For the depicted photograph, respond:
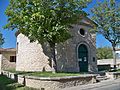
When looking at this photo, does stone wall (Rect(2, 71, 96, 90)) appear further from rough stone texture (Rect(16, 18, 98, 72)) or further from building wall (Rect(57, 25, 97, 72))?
building wall (Rect(57, 25, 97, 72))

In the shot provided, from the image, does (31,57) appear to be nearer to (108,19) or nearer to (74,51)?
(74,51)

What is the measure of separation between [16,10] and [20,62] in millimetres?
9582

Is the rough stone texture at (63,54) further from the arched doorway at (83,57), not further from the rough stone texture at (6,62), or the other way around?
the rough stone texture at (6,62)

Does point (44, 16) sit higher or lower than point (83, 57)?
higher

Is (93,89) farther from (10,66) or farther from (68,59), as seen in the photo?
(10,66)

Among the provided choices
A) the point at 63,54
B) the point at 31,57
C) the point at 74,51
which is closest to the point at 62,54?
the point at 63,54

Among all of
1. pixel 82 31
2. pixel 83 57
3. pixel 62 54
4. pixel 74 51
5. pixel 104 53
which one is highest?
pixel 82 31

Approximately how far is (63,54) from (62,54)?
0.14m

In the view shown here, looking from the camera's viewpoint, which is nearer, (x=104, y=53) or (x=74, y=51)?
(x=74, y=51)

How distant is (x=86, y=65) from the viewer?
24.5 m

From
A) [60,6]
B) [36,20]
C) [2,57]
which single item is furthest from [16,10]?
[2,57]

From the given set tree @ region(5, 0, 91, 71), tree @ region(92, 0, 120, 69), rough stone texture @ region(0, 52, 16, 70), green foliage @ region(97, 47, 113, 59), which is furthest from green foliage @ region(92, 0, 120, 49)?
green foliage @ region(97, 47, 113, 59)

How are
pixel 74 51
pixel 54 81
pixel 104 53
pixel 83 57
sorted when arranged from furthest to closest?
pixel 104 53, pixel 83 57, pixel 74 51, pixel 54 81

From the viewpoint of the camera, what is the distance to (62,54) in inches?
888
